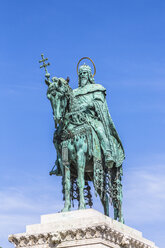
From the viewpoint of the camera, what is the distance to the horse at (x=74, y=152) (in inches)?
865

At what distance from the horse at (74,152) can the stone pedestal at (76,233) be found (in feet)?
2.35

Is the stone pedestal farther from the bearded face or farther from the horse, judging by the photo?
the bearded face

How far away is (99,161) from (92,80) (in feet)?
12.0

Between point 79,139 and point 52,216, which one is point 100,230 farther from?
point 79,139

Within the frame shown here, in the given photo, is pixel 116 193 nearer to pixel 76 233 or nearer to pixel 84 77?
pixel 76 233

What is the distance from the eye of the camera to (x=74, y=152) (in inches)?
875

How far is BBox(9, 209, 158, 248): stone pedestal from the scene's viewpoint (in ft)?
66.0

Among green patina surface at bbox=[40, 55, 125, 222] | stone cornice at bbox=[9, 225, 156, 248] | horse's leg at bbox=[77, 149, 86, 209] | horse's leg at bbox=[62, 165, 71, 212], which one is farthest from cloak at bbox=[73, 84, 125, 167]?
stone cornice at bbox=[9, 225, 156, 248]

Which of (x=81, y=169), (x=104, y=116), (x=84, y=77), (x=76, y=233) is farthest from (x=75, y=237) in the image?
(x=84, y=77)

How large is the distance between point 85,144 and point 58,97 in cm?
195

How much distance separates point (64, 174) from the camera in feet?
73.2

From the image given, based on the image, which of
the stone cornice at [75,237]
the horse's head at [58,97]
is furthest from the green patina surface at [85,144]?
the stone cornice at [75,237]

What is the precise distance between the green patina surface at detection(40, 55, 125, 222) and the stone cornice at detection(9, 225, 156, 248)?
1.26m

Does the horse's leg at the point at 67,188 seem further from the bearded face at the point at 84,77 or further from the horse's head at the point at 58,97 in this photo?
the bearded face at the point at 84,77
